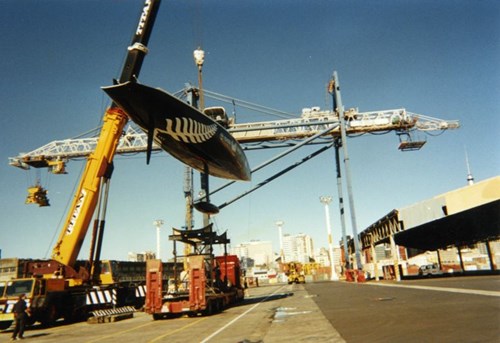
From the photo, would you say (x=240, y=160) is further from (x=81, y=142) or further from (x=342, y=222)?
(x=81, y=142)

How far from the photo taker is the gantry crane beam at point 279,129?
37.6 m

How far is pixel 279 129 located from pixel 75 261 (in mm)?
25198

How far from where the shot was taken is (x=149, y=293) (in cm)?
1645

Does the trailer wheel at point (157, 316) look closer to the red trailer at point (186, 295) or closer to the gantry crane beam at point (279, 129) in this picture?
the red trailer at point (186, 295)

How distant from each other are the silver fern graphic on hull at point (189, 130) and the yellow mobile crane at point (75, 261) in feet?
9.54

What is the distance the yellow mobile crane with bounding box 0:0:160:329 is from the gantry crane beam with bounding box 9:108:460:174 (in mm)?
17391

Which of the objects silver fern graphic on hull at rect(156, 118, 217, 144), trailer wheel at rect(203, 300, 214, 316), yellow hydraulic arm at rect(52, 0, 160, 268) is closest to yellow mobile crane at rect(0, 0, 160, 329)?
yellow hydraulic arm at rect(52, 0, 160, 268)

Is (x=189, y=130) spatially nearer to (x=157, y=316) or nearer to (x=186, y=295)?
(x=186, y=295)

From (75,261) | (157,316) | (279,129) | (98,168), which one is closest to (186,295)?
(157,316)

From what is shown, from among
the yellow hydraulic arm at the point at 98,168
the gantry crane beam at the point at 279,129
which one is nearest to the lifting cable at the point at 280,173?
the gantry crane beam at the point at 279,129

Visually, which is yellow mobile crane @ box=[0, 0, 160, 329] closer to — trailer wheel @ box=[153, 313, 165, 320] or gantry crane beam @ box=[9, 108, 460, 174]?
trailer wheel @ box=[153, 313, 165, 320]

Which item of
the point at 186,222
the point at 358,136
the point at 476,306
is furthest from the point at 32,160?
the point at 476,306

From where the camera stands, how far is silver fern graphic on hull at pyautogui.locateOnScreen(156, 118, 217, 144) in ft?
49.7

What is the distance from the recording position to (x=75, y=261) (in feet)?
61.1
